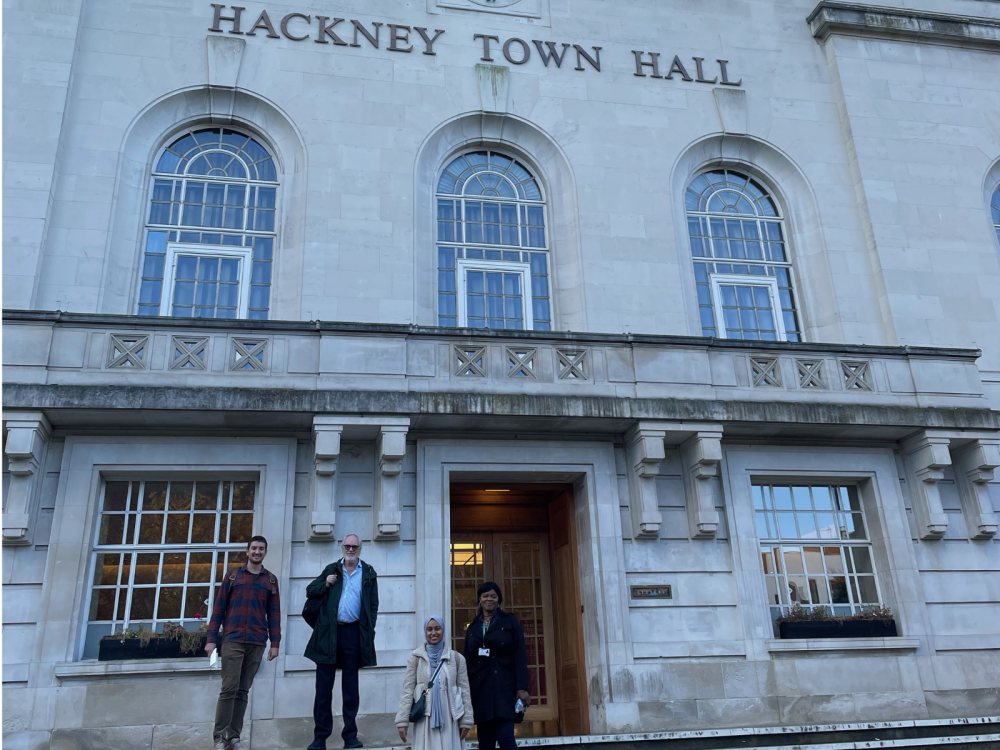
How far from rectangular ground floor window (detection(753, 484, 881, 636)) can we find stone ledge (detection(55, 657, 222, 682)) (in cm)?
818

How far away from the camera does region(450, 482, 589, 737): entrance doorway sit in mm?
13938

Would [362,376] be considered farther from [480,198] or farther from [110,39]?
[110,39]

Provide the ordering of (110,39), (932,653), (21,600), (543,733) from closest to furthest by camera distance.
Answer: (21,600), (932,653), (543,733), (110,39)

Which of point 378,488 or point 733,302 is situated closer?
point 378,488

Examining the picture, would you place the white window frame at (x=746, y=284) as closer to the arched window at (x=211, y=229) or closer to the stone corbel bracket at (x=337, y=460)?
the stone corbel bracket at (x=337, y=460)

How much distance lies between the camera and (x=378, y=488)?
41.4 feet

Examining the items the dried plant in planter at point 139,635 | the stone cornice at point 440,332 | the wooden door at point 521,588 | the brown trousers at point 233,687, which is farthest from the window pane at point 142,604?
the wooden door at point 521,588

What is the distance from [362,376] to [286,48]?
696cm

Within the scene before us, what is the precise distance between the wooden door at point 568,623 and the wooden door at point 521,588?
22 centimetres

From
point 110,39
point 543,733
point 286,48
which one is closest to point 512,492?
point 543,733

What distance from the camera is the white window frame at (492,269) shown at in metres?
15.1

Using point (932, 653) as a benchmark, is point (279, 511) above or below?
above

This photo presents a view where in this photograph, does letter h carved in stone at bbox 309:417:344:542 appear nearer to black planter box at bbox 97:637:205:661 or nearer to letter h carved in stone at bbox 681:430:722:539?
black planter box at bbox 97:637:205:661

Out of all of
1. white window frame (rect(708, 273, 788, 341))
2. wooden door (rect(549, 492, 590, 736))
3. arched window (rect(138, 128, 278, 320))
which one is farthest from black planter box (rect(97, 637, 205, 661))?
white window frame (rect(708, 273, 788, 341))
